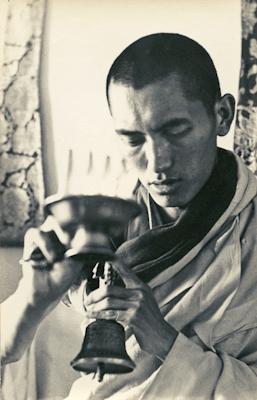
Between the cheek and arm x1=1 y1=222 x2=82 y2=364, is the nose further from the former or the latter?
arm x1=1 y1=222 x2=82 y2=364

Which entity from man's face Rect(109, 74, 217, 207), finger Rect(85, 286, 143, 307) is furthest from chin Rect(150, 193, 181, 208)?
finger Rect(85, 286, 143, 307)

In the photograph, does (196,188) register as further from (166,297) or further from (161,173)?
(166,297)

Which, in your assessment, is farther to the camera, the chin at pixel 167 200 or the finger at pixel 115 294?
the chin at pixel 167 200

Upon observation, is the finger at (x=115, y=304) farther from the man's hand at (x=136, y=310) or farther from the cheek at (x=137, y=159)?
the cheek at (x=137, y=159)

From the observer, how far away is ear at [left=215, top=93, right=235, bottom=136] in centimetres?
220

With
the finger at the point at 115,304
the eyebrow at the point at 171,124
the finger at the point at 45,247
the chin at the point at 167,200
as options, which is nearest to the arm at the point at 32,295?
the finger at the point at 45,247

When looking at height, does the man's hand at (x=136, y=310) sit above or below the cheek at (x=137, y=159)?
below

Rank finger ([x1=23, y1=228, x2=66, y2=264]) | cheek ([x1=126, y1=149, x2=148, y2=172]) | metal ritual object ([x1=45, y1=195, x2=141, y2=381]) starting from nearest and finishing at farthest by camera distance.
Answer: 1. metal ritual object ([x1=45, y1=195, x2=141, y2=381])
2. finger ([x1=23, y1=228, x2=66, y2=264])
3. cheek ([x1=126, y1=149, x2=148, y2=172])

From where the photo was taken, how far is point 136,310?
204cm

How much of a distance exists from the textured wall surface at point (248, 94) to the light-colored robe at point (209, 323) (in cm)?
8

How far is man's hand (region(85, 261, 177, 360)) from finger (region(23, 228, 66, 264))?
0.42 feet

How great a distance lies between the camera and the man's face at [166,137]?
7.02ft

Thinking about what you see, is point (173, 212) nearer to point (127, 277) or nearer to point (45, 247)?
point (127, 277)

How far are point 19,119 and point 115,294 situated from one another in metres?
0.55
